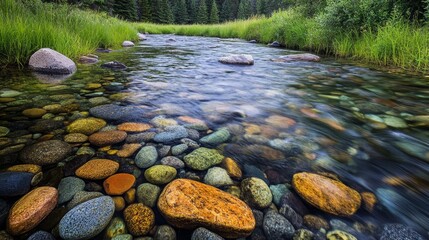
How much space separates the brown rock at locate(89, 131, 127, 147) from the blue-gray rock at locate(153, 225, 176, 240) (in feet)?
2.59

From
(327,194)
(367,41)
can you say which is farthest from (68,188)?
(367,41)

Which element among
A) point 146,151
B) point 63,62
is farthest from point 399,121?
point 63,62

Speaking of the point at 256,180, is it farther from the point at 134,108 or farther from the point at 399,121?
the point at 399,121

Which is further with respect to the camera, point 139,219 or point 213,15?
point 213,15

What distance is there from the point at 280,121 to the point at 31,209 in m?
1.77

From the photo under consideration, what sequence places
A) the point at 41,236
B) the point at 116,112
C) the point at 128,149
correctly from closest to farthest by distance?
1. the point at 41,236
2. the point at 128,149
3. the point at 116,112

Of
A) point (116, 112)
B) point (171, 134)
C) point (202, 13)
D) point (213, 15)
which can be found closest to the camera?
point (171, 134)

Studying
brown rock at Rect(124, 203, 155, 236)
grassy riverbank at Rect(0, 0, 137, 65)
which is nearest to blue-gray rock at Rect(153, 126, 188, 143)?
brown rock at Rect(124, 203, 155, 236)

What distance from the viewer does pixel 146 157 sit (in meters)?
1.32

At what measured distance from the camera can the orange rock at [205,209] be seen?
2.93 ft

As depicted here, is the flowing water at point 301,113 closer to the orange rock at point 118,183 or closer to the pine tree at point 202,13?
the orange rock at point 118,183

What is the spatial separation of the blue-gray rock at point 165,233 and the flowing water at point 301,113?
60 centimetres

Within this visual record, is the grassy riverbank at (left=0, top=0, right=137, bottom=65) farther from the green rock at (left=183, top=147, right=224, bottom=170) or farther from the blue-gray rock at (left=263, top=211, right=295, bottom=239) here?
the blue-gray rock at (left=263, top=211, right=295, bottom=239)

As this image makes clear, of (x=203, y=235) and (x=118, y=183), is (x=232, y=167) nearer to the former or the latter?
(x=203, y=235)
